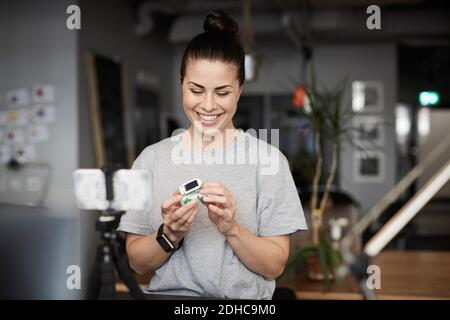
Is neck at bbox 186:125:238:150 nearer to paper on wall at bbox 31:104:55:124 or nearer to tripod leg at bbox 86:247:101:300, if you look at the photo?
tripod leg at bbox 86:247:101:300

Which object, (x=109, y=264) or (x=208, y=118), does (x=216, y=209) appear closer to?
(x=208, y=118)

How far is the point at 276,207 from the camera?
98 centimetres

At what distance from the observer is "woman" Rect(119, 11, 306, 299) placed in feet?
3.13

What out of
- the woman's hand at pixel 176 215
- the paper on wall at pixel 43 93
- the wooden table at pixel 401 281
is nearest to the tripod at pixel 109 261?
the woman's hand at pixel 176 215

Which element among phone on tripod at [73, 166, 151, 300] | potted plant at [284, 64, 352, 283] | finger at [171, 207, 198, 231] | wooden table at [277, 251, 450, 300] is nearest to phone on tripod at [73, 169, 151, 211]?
phone on tripod at [73, 166, 151, 300]

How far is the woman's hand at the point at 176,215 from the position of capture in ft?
2.91

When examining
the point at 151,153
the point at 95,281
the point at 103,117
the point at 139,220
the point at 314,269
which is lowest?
the point at 314,269

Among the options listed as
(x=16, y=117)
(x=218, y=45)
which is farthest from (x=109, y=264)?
(x=16, y=117)

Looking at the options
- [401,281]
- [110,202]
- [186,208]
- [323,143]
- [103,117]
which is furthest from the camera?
[103,117]

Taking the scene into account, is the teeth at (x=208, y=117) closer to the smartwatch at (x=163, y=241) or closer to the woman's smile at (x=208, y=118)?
the woman's smile at (x=208, y=118)

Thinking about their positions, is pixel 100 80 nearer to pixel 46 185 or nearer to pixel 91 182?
pixel 46 185

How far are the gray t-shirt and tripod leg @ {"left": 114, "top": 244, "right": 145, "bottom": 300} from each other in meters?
0.05

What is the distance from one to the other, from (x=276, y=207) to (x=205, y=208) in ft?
0.43
